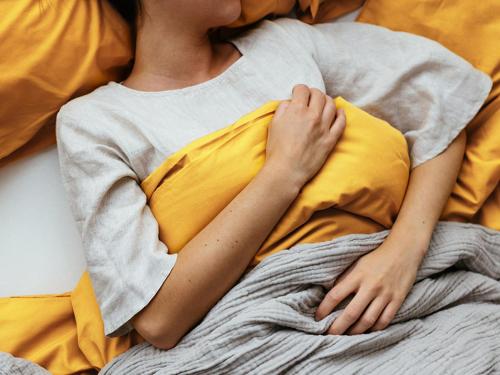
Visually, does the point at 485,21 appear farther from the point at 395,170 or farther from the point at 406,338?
the point at 406,338

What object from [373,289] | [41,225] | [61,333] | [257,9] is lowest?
[61,333]

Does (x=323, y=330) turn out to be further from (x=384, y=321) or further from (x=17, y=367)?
(x=17, y=367)

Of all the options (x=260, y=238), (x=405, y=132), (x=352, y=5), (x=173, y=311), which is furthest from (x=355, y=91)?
(x=173, y=311)

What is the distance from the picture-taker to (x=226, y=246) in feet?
3.08

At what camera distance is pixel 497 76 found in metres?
1.18

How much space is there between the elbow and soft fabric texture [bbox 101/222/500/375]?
0.5 inches

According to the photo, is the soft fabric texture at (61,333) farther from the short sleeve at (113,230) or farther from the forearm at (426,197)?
the forearm at (426,197)

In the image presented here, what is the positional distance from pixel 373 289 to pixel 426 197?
20 centimetres

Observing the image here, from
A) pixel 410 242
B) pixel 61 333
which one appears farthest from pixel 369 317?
pixel 61 333

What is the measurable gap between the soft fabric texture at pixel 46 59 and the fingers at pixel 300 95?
1.02ft

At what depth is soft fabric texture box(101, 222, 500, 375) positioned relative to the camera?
35.6 inches

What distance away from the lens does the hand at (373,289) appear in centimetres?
95

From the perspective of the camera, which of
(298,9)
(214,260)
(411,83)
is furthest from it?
(298,9)

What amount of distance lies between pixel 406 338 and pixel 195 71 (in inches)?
21.4
